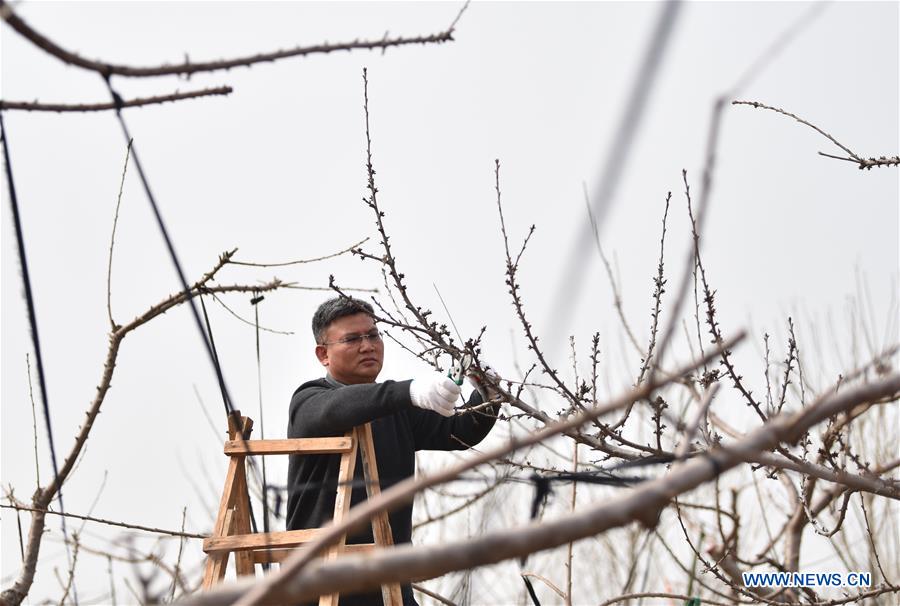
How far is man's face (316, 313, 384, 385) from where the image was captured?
4.99 meters

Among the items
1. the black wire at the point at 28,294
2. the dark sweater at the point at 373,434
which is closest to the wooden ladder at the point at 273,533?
the dark sweater at the point at 373,434

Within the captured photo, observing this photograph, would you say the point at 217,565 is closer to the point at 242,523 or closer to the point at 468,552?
the point at 242,523

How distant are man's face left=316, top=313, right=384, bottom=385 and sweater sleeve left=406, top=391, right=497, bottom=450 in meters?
0.29

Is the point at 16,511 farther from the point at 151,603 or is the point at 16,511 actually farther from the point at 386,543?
the point at 151,603

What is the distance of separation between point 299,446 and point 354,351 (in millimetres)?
773

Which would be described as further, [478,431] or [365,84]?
[478,431]

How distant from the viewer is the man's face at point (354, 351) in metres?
4.99

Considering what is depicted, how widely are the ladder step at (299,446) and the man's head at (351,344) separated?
680 millimetres

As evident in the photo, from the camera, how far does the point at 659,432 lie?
355cm

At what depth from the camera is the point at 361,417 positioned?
4359 mm

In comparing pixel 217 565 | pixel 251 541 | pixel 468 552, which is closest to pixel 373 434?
pixel 251 541

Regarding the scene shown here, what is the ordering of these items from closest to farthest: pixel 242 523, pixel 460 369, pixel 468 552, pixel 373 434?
pixel 468 552, pixel 460 369, pixel 242 523, pixel 373 434

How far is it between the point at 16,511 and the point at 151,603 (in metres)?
4.20

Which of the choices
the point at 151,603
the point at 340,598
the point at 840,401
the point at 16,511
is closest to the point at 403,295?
the point at 340,598
